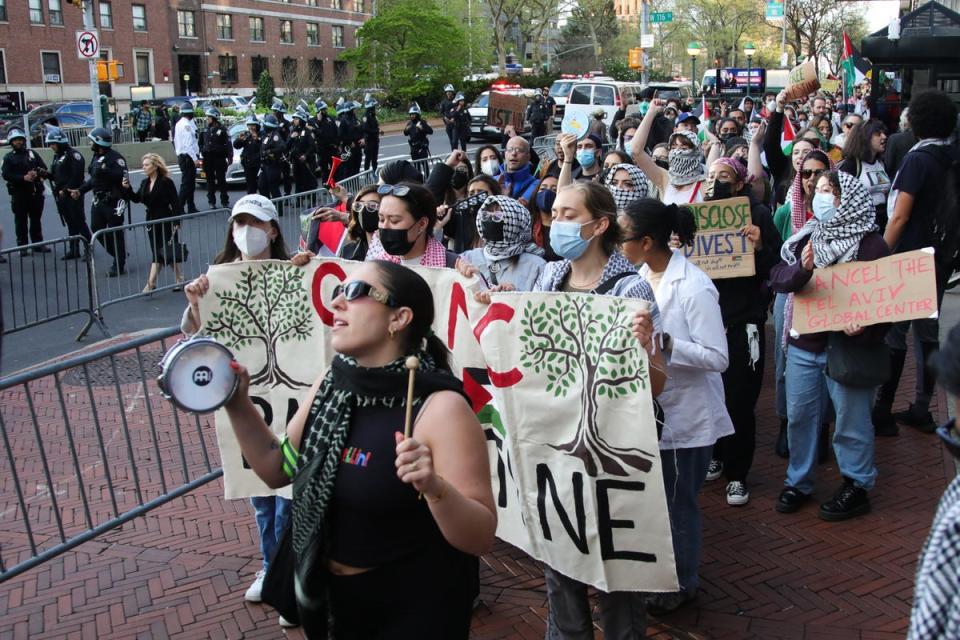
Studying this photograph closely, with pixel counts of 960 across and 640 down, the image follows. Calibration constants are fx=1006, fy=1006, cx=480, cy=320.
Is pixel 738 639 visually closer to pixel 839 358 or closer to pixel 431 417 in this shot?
pixel 839 358

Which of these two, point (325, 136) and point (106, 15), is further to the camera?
point (106, 15)

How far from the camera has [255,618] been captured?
4879mm

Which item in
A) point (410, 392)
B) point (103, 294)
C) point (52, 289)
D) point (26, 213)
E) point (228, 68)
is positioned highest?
point (228, 68)

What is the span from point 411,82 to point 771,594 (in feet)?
173

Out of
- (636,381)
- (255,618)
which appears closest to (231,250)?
(255,618)

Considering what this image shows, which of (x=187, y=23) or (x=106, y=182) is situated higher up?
(x=187, y=23)

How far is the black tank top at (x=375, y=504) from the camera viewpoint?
2775 mm

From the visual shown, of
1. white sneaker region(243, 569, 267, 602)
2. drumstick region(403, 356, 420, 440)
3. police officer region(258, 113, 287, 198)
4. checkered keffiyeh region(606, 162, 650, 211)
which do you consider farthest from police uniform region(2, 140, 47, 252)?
drumstick region(403, 356, 420, 440)

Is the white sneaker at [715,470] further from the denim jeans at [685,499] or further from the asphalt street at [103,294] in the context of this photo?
the asphalt street at [103,294]

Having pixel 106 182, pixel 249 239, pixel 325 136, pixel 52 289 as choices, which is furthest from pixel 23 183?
pixel 249 239

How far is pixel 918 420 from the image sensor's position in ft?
23.7

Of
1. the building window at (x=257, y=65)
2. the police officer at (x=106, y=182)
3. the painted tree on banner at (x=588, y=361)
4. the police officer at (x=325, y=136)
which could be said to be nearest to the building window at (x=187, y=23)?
the building window at (x=257, y=65)

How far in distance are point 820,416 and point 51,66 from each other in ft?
199

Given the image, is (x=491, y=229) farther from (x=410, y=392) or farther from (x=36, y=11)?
(x=36, y=11)
